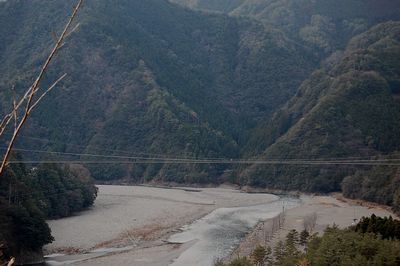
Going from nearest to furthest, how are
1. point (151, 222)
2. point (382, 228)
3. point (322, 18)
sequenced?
point (382, 228), point (151, 222), point (322, 18)

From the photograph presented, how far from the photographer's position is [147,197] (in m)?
60.4

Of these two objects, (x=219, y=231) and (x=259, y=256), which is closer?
(x=259, y=256)

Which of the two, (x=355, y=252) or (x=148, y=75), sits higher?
(x=148, y=75)

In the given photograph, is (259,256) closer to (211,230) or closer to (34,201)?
(211,230)

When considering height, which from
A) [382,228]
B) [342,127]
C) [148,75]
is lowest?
[382,228]

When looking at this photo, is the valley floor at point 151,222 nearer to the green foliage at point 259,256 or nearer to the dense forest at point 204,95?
the green foliage at point 259,256

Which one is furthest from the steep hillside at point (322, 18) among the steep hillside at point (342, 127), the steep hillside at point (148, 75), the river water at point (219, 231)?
the river water at point (219, 231)

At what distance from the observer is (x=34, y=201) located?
37750mm

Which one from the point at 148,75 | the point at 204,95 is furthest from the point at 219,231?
the point at 204,95

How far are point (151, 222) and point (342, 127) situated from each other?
136 ft

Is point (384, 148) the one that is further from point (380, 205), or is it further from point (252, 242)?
point (252, 242)

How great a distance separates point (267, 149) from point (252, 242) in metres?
53.2

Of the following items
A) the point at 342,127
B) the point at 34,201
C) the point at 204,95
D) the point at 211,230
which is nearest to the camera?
the point at 34,201

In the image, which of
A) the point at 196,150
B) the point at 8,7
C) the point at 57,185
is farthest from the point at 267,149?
the point at 8,7
